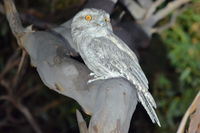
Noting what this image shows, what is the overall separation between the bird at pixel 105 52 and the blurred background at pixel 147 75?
50.2 inches

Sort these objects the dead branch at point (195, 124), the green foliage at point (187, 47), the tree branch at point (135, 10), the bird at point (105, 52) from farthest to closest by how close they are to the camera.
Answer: the green foliage at point (187, 47)
the tree branch at point (135, 10)
the bird at point (105, 52)
the dead branch at point (195, 124)

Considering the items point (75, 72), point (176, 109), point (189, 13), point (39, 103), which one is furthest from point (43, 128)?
point (75, 72)

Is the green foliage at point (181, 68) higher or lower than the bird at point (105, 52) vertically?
lower

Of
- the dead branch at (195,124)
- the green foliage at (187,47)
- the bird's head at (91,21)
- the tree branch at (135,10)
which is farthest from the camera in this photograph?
the green foliage at (187,47)

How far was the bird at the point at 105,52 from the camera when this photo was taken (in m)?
1.60

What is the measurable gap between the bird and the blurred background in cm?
127

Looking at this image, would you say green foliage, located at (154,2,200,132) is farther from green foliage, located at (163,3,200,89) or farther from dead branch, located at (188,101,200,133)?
dead branch, located at (188,101,200,133)

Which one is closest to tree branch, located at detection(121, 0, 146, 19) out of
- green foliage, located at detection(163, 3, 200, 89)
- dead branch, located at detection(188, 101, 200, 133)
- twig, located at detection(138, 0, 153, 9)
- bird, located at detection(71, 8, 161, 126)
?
twig, located at detection(138, 0, 153, 9)

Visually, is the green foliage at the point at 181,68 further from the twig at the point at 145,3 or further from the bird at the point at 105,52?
the bird at the point at 105,52

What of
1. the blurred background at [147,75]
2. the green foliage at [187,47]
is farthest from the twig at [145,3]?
the green foliage at [187,47]

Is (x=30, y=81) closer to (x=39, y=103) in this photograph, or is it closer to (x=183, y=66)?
(x=39, y=103)

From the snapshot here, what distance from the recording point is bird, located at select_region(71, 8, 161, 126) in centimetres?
160

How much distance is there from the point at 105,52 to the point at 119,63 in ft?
0.24

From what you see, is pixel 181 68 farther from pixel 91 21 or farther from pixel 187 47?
pixel 91 21
